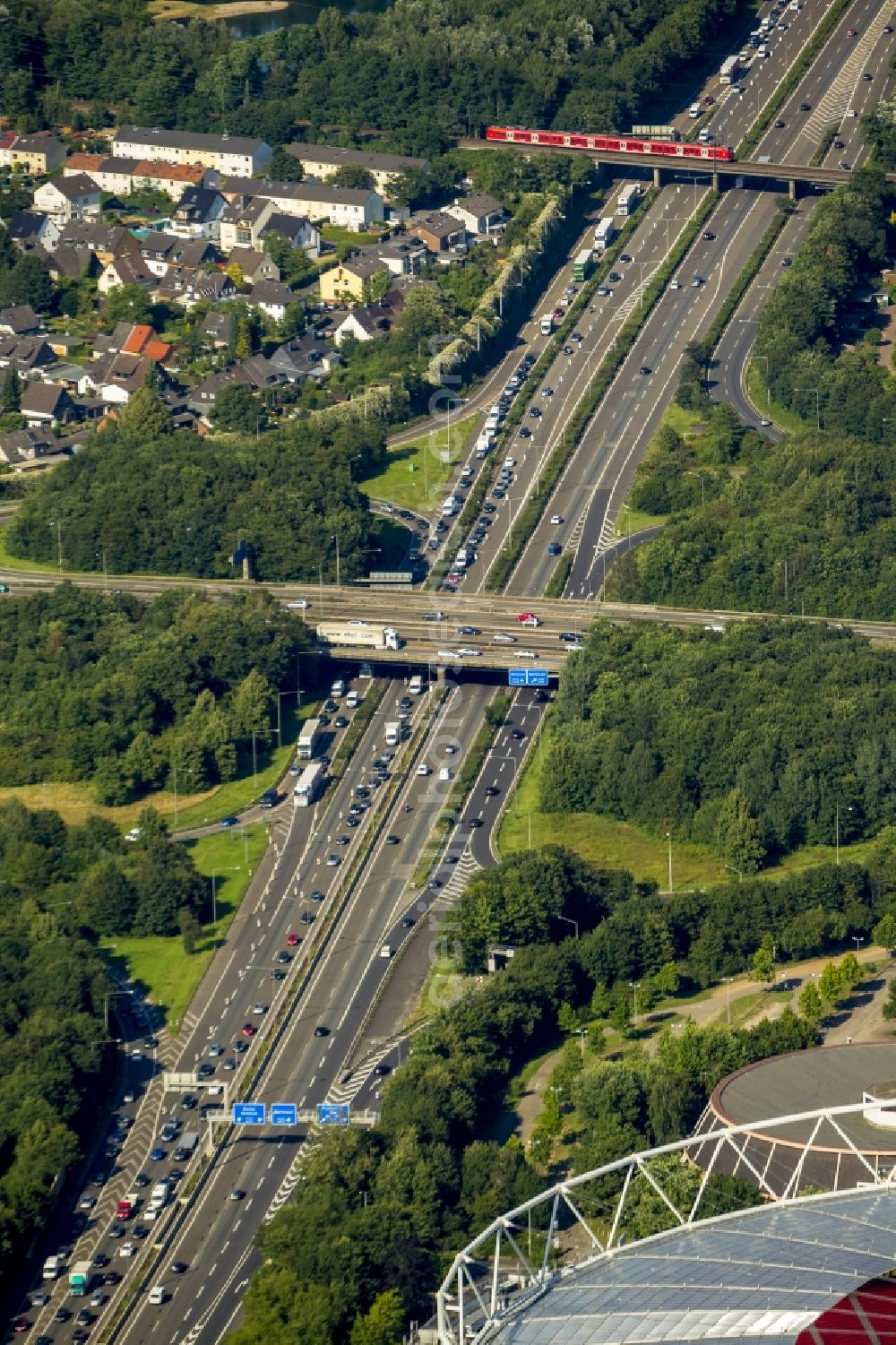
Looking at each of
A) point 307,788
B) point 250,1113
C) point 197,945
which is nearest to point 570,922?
point 197,945

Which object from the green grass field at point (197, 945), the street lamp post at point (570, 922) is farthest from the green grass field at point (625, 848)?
the green grass field at point (197, 945)

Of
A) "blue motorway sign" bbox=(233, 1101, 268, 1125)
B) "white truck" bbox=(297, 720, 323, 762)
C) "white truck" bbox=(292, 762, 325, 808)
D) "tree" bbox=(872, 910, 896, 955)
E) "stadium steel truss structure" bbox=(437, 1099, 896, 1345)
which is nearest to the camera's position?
"stadium steel truss structure" bbox=(437, 1099, 896, 1345)

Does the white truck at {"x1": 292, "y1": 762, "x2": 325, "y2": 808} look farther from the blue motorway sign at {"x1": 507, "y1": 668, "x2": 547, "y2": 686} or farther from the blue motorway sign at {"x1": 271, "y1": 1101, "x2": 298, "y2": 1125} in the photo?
the blue motorway sign at {"x1": 271, "y1": 1101, "x2": 298, "y2": 1125}

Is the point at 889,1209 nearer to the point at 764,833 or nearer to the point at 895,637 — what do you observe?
the point at 764,833

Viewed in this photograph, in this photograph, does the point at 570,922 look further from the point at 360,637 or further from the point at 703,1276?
the point at 703,1276

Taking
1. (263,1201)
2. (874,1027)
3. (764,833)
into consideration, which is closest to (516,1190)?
(263,1201)

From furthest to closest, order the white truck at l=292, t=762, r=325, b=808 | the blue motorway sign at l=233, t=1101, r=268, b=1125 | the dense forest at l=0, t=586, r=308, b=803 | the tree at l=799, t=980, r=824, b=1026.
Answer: the dense forest at l=0, t=586, r=308, b=803 < the white truck at l=292, t=762, r=325, b=808 < the tree at l=799, t=980, r=824, b=1026 < the blue motorway sign at l=233, t=1101, r=268, b=1125

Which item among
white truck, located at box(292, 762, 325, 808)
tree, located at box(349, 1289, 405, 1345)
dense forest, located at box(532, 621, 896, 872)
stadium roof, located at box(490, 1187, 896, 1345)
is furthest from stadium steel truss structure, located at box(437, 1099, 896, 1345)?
white truck, located at box(292, 762, 325, 808)
